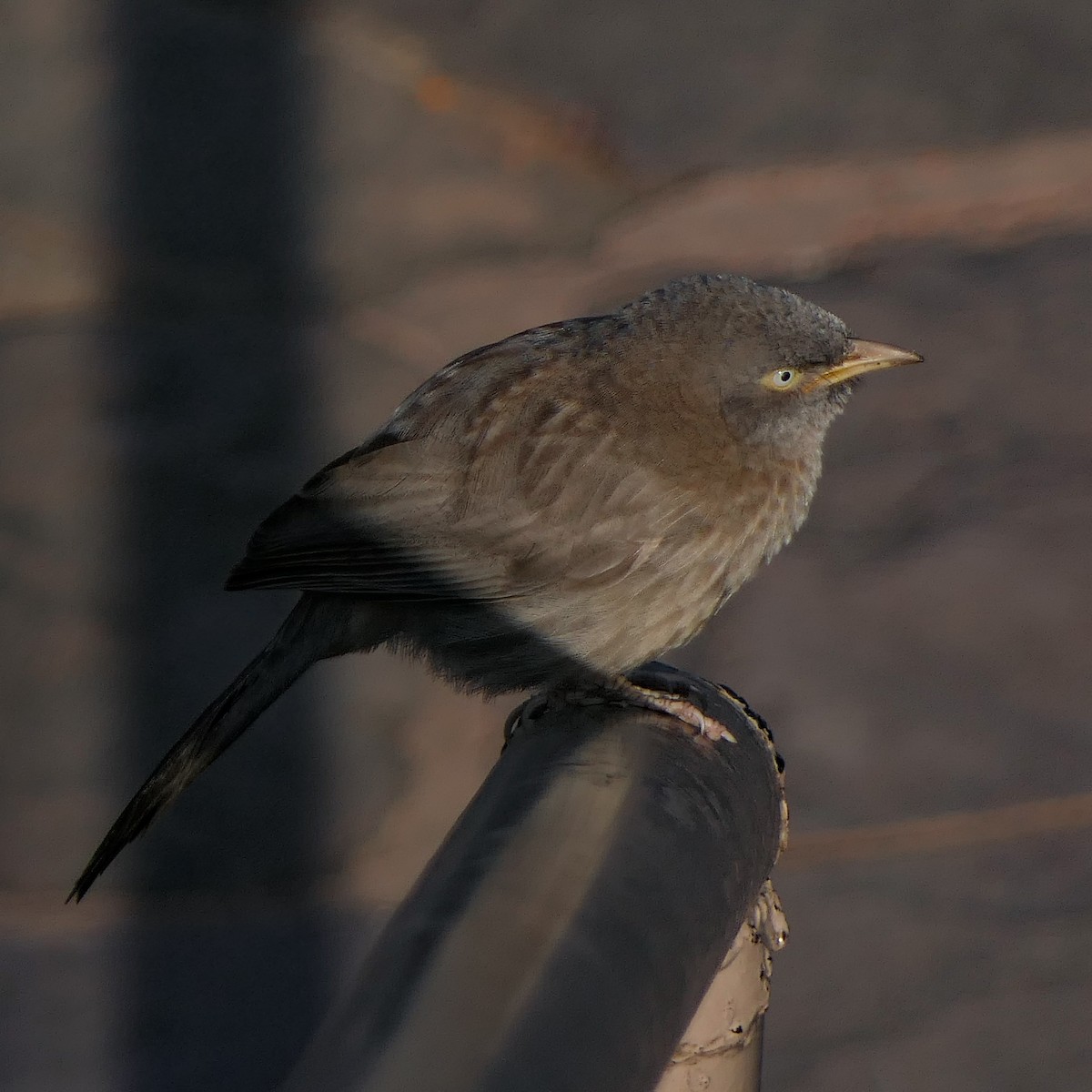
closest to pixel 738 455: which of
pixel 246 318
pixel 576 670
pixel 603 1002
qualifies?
pixel 576 670

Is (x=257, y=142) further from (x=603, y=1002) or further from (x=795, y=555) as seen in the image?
(x=603, y=1002)

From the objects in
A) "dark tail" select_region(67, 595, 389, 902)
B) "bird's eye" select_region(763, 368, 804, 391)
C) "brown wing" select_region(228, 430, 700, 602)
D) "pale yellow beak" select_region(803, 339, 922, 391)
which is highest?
"pale yellow beak" select_region(803, 339, 922, 391)

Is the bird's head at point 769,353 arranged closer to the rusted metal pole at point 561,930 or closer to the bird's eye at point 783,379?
the bird's eye at point 783,379

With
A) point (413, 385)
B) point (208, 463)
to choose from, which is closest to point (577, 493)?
point (413, 385)

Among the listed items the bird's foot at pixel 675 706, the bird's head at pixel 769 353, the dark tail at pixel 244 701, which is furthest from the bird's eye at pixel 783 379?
the dark tail at pixel 244 701

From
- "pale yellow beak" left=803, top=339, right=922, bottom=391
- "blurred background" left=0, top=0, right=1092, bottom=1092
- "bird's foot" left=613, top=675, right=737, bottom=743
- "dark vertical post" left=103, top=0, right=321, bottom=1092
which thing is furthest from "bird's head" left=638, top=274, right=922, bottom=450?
"dark vertical post" left=103, top=0, right=321, bottom=1092

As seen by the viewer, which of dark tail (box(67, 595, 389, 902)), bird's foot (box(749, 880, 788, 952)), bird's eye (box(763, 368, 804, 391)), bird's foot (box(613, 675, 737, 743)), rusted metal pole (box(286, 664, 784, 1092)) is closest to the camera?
rusted metal pole (box(286, 664, 784, 1092))

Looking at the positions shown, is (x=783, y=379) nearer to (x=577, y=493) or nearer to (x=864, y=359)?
(x=864, y=359)

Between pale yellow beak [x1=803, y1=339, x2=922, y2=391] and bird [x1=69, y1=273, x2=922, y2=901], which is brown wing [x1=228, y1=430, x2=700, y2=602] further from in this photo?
pale yellow beak [x1=803, y1=339, x2=922, y2=391]
